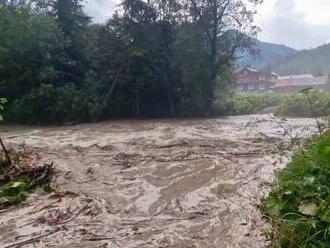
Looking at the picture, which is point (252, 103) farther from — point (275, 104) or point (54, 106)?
point (54, 106)

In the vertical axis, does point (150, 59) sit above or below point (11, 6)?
below

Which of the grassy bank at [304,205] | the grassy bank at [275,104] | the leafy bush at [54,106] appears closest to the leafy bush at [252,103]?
the grassy bank at [275,104]

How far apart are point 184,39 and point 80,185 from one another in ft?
51.7

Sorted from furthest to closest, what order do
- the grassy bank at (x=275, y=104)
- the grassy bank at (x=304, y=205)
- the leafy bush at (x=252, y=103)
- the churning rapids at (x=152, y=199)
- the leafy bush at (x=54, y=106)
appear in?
the leafy bush at (x=252, y=103), the grassy bank at (x=275, y=104), the leafy bush at (x=54, y=106), the churning rapids at (x=152, y=199), the grassy bank at (x=304, y=205)

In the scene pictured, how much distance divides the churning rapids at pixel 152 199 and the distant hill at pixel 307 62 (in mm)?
55073

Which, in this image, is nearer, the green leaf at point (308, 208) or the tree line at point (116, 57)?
the green leaf at point (308, 208)

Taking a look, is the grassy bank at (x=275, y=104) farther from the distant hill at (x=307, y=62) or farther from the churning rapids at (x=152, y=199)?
the distant hill at (x=307, y=62)

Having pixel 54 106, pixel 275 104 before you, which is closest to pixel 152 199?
pixel 54 106

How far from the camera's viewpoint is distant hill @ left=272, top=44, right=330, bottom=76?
6388 cm

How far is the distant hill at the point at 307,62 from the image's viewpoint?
210 ft

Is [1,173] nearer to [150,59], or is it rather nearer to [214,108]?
[150,59]

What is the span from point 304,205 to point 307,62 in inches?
2759

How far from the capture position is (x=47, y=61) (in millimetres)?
21219

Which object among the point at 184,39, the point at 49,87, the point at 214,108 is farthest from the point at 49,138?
the point at 214,108
